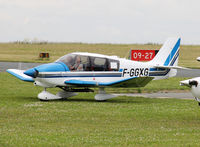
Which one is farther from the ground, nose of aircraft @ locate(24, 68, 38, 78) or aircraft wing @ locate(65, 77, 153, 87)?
nose of aircraft @ locate(24, 68, 38, 78)

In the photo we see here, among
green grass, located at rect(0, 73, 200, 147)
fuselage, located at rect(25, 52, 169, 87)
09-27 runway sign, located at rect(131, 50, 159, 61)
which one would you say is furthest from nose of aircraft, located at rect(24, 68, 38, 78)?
09-27 runway sign, located at rect(131, 50, 159, 61)

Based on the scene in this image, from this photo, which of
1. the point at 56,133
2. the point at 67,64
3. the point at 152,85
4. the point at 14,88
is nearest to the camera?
the point at 56,133

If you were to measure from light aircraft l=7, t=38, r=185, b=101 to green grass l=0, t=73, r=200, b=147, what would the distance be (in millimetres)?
856

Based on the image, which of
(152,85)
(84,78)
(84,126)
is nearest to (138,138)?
(84,126)

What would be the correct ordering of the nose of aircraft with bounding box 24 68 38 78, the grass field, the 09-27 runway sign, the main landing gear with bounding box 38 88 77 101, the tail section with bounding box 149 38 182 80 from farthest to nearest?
the grass field, the 09-27 runway sign, the tail section with bounding box 149 38 182 80, the main landing gear with bounding box 38 88 77 101, the nose of aircraft with bounding box 24 68 38 78

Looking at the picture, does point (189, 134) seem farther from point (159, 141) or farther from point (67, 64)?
point (67, 64)

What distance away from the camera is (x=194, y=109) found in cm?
1543

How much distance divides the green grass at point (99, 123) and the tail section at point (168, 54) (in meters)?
2.00

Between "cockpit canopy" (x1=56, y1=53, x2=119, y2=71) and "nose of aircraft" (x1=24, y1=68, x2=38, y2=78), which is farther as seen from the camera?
"cockpit canopy" (x1=56, y1=53, x2=119, y2=71)

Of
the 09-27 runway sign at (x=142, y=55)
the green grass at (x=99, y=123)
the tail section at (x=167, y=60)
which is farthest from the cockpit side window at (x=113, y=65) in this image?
the 09-27 runway sign at (x=142, y=55)

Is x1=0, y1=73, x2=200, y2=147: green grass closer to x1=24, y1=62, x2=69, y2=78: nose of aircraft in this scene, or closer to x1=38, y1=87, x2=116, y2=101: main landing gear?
x1=38, y1=87, x2=116, y2=101: main landing gear

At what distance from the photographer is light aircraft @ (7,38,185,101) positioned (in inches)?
693

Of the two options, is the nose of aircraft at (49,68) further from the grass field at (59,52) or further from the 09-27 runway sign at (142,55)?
the grass field at (59,52)

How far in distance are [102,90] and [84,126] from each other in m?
6.83
